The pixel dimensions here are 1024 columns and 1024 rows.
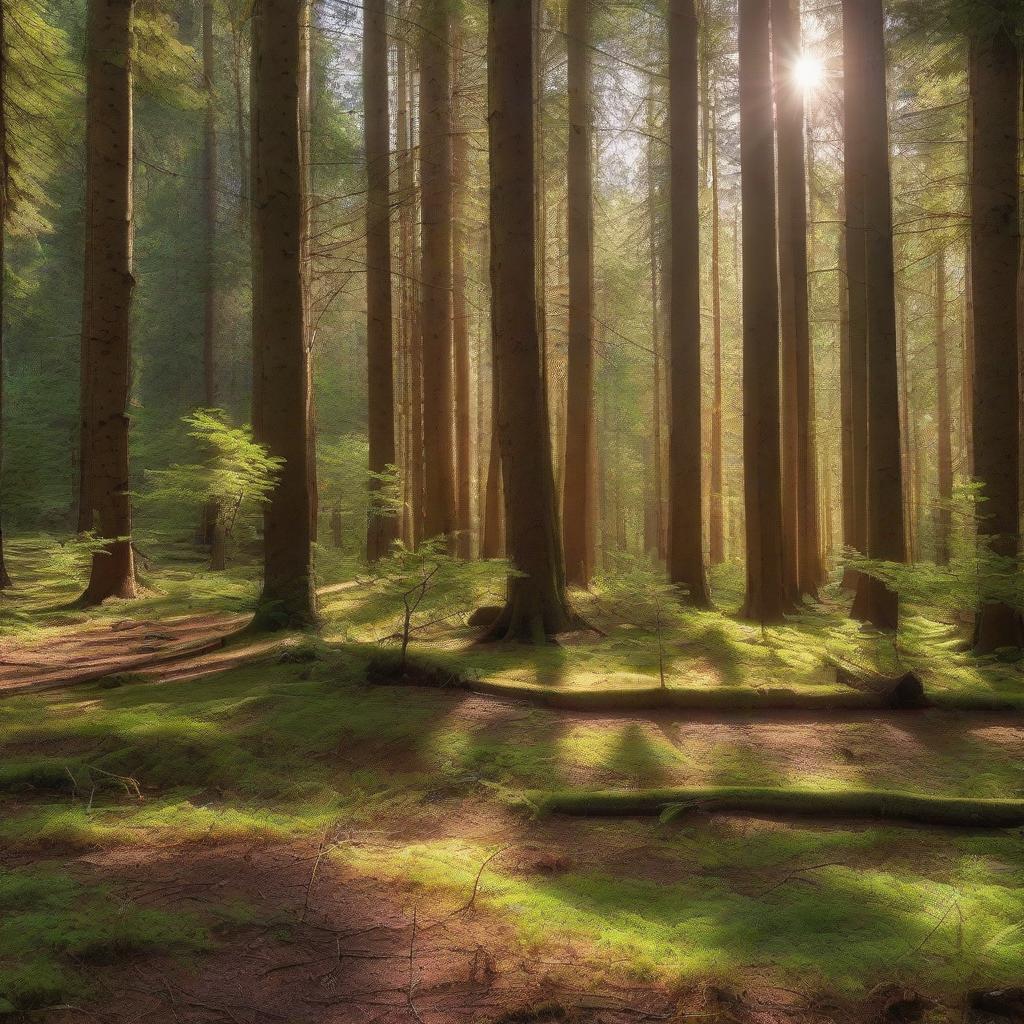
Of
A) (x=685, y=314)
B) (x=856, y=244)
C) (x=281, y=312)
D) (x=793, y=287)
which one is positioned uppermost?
(x=856, y=244)

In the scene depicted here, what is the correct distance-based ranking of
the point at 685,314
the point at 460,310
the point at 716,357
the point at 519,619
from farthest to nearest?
the point at 716,357 < the point at 460,310 < the point at 685,314 < the point at 519,619

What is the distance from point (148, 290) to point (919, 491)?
113 ft

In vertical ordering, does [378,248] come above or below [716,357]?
above

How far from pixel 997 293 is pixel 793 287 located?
6.58m

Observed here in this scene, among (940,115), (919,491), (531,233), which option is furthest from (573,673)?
(919,491)

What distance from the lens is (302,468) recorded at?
9000mm

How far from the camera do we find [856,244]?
13.7m

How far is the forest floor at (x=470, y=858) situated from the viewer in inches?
98.1

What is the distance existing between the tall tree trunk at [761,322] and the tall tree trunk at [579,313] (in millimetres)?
3634

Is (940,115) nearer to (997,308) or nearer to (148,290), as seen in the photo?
(997,308)

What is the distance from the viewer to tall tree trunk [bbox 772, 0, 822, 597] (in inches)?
557

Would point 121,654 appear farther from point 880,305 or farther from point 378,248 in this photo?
point 880,305

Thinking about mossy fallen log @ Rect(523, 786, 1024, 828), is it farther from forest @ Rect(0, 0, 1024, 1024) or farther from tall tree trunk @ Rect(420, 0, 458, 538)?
tall tree trunk @ Rect(420, 0, 458, 538)

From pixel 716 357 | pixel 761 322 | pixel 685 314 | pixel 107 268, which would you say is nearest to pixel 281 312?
pixel 107 268
